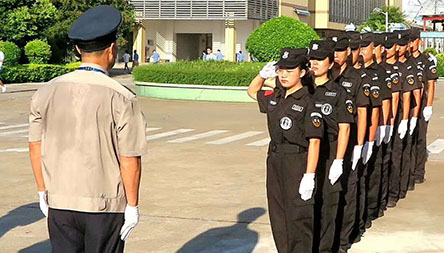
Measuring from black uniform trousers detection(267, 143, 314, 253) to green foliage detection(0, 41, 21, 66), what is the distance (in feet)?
97.0

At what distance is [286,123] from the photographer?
5.50 meters

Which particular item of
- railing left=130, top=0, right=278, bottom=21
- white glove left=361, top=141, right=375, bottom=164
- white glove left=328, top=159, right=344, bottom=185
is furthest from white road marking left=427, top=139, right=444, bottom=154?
railing left=130, top=0, right=278, bottom=21

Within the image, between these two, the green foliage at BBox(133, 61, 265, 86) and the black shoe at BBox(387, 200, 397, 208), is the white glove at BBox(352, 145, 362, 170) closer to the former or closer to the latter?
the black shoe at BBox(387, 200, 397, 208)

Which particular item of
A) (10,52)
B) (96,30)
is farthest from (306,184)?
(10,52)

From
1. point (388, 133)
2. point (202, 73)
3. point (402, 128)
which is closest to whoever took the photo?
point (388, 133)

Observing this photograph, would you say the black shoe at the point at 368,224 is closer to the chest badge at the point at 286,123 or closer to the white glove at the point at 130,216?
the chest badge at the point at 286,123

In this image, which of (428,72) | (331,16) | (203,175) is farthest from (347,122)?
(331,16)

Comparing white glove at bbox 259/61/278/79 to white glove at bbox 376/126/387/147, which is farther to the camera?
A: white glove at bbox 376/126/387/147

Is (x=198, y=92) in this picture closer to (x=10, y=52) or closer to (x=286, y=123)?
(x=10, y=52)

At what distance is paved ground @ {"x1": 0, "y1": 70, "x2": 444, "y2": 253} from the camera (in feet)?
22.8

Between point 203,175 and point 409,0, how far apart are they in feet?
321

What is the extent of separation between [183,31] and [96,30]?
54.0m

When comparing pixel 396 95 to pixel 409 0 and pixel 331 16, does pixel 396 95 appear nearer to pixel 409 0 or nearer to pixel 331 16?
pixel 331 16

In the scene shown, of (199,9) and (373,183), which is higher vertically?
(199,9)
